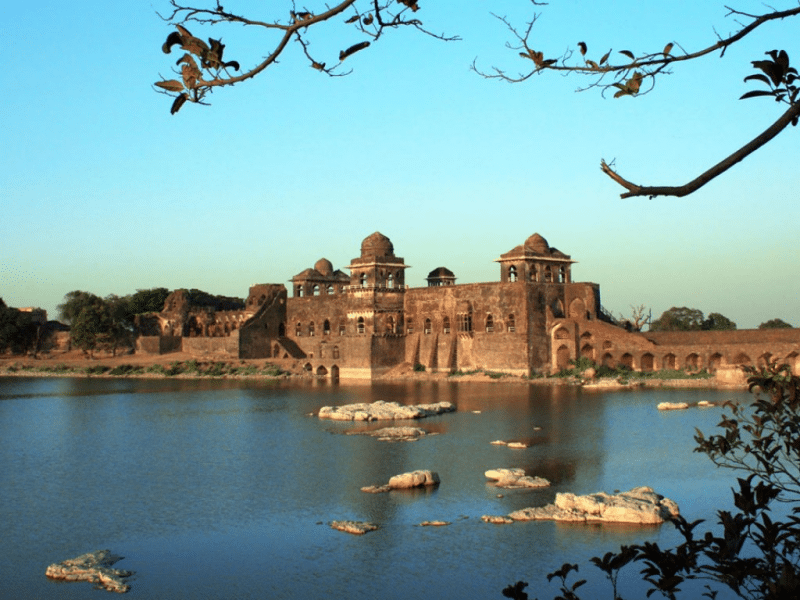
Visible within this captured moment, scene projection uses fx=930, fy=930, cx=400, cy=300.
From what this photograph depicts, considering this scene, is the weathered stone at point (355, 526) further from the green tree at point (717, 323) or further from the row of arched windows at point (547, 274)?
the green tree at point (717, 323)

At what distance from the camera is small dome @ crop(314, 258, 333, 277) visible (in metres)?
62.0

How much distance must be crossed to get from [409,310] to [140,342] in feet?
69.1

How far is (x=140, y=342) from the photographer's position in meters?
61.8

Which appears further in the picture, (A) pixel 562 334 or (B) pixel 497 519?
(A) pixel 562 334

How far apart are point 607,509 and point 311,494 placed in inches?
239

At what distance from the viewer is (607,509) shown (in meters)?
15.3

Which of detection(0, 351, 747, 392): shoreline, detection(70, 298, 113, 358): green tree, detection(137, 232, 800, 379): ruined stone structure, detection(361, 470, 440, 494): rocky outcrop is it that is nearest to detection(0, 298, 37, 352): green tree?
detection(0, 351, 747, 392): shoreline

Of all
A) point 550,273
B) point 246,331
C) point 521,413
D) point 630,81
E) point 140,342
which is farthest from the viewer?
point 140,342

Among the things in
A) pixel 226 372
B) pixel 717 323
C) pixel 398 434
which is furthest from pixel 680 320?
pixel 398 434

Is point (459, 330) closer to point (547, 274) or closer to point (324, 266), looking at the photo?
point (547, 274)

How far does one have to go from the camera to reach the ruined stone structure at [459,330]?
143 ft

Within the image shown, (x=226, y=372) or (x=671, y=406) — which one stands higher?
(x=226, y=372)

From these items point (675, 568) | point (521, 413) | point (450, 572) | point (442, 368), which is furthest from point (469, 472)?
point (442, 368)

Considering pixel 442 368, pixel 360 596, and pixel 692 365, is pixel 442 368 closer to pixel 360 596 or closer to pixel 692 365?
pixel 692 365
